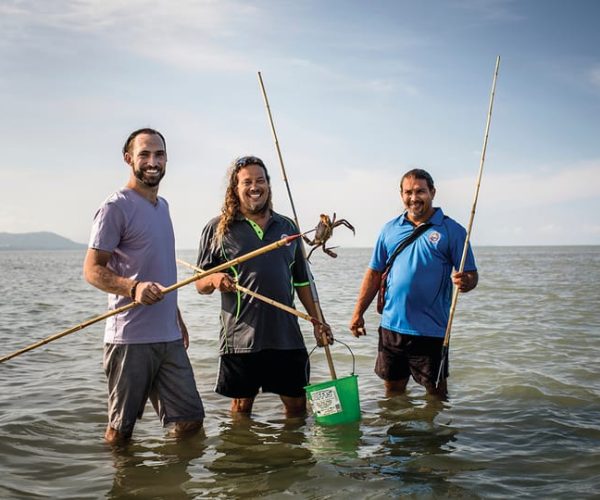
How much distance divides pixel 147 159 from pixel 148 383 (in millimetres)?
1589

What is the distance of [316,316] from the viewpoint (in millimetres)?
5012

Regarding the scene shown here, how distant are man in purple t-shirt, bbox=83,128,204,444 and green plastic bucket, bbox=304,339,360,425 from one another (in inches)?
44.4

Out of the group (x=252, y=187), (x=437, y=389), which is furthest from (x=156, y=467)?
(x=437, y=389)

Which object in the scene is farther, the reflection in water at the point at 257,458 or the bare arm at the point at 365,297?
the bare arm at the point at 365,297

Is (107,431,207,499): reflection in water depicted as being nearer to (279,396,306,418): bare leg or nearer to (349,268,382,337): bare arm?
(279,396,306,418): bare leg

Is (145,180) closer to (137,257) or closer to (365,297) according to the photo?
(137,257)

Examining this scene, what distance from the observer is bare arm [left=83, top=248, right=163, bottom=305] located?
376 centimetres

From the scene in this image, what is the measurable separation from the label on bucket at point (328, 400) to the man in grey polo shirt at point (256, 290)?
8.7 inches

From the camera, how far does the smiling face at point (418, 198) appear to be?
218 inches

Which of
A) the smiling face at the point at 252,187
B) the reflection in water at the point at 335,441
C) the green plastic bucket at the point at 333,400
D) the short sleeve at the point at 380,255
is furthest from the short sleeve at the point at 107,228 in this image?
the short sleeve at the point at 380,255

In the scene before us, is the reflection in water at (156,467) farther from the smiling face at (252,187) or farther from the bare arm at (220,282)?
the smiling face at (252,187)

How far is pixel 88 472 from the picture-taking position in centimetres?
448

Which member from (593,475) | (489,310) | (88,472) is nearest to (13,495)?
(88,472)

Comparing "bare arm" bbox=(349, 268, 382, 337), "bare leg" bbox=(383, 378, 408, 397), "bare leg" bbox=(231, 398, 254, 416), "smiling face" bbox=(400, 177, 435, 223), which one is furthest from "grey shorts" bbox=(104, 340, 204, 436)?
"smiling face" bbox=(400, 177, 435, 223)
